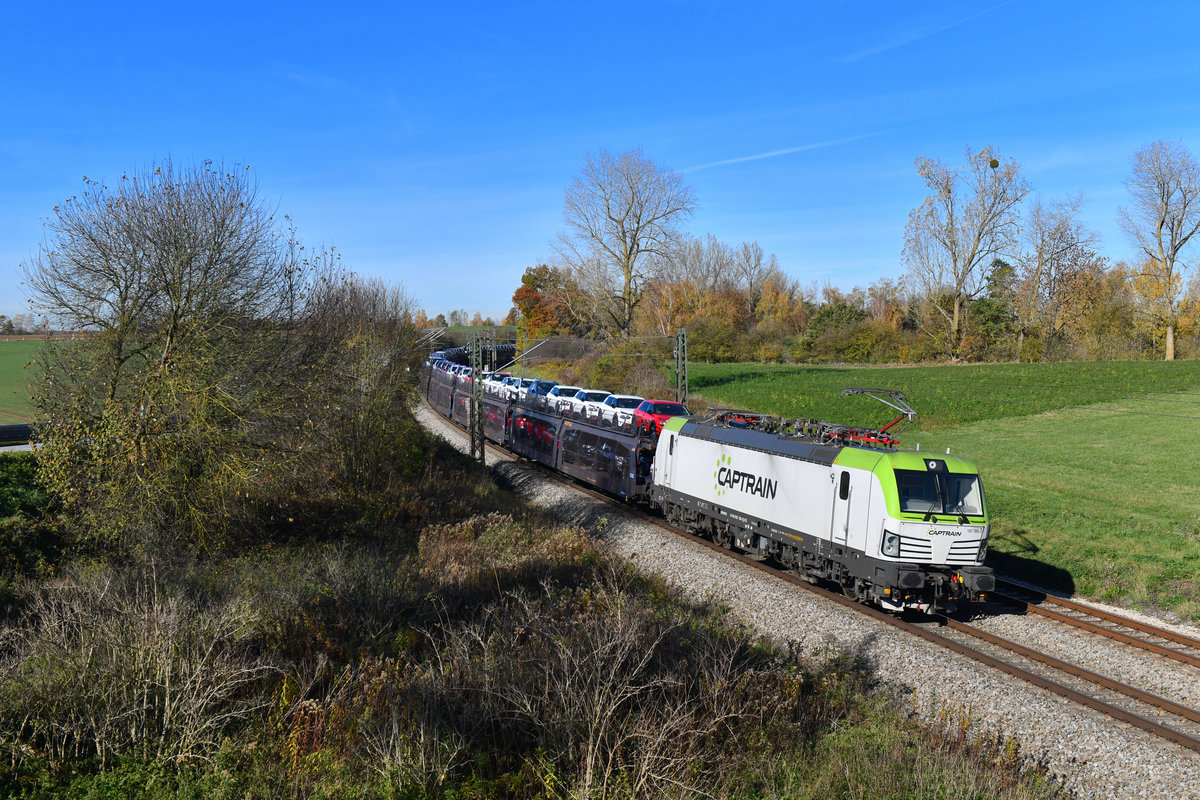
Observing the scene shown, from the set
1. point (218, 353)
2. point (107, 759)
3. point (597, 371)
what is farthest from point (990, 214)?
point (107, 759)

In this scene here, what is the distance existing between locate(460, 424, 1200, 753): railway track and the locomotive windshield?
2039 mm

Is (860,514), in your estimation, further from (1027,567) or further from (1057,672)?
(1027,567)

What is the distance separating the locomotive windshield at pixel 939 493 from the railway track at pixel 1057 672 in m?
2.04

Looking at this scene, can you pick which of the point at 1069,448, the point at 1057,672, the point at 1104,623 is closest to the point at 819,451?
the point at 1057,672

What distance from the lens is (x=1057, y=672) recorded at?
10.5 meters

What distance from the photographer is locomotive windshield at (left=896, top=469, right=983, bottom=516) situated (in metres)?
11.8

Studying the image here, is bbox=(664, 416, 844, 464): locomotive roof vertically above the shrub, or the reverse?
bbox=(664, 416, 844, 464): locomotive roof

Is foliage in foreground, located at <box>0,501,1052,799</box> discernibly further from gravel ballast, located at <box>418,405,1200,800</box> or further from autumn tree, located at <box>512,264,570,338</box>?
autumn tree, located at <box>512,264,570,338</box>

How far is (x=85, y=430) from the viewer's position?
13953 mm

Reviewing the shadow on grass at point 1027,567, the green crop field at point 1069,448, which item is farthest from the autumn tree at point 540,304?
the shadow on grass at point 1027,567

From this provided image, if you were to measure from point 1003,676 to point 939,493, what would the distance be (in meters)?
2.94

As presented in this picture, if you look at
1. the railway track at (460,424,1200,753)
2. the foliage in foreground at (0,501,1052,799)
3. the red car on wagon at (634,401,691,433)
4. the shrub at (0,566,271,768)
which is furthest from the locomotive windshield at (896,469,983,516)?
the shrub at (0,566,271,768)

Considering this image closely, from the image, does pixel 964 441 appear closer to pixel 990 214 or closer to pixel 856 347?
pixel 990 214

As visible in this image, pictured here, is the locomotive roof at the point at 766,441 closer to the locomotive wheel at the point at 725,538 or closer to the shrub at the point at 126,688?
the locomotive wheel at the point at 725,538
